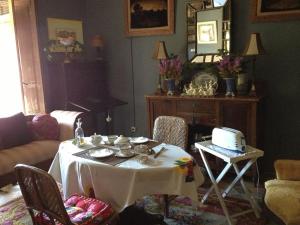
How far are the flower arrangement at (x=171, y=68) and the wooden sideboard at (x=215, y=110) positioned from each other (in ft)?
1.06

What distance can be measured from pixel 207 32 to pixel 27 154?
8.64 ft

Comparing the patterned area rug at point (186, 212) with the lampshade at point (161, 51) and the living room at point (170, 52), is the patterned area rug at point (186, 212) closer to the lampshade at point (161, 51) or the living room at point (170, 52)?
the living room at point (170, 52)

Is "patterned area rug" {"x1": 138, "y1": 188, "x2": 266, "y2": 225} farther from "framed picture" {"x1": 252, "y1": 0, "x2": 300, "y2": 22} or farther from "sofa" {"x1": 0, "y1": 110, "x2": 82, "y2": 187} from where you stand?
"framed picture" {"x1": 252, "y1": 0, "x2": 300, "y2": 22}

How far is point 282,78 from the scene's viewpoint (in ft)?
11.7

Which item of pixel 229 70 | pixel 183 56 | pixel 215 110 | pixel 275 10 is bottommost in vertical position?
pixel 215 110

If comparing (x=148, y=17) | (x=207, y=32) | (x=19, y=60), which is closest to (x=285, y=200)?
(x=207, y=32)

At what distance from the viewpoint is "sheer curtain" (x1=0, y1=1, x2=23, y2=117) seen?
4.02m

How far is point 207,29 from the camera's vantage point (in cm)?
387

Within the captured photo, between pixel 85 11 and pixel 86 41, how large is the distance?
1.60 feet

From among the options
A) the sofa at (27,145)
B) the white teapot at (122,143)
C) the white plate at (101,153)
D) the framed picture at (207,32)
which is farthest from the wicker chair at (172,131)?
the framed picture at (207,32)

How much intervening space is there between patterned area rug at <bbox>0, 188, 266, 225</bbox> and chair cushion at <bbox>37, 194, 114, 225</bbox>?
0.86m

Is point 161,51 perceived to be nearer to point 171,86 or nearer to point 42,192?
point 171,86

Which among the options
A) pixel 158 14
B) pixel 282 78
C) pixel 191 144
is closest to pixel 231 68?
pixel 282 78

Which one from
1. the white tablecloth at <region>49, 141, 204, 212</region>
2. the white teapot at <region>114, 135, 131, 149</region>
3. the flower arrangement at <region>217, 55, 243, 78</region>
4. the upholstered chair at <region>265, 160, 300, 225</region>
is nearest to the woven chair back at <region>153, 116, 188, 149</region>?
the white teapot at <region>114, 135, 131, 149</region>
